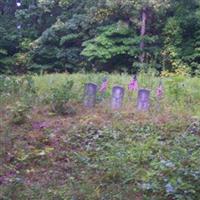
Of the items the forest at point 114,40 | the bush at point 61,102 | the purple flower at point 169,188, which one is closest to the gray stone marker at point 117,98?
the bush at point 61,102

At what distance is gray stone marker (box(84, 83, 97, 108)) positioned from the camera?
7.56m

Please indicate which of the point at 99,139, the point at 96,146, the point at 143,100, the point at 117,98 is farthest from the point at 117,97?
the point at 96,146

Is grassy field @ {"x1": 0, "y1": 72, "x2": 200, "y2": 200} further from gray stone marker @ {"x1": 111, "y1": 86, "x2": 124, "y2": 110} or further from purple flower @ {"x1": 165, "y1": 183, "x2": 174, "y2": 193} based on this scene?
gray stone marker @ {"x1": 111, "y1": 86, "x2": 124, "y2": 110}

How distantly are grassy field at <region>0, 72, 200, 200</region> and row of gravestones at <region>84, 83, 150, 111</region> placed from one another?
11cm

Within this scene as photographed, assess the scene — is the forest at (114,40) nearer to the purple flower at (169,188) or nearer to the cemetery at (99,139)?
the cemetery at (99,139)

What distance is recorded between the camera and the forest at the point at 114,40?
57.9 ft

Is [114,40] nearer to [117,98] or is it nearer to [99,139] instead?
[117,98]

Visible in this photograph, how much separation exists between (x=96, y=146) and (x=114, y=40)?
41.2 ft

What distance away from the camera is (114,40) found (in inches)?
716

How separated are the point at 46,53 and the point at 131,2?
4.21m

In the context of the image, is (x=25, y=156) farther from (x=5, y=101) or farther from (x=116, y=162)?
(x=5, y=101)

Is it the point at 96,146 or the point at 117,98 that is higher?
the point at 117,98

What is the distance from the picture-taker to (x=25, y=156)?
5.67 meters

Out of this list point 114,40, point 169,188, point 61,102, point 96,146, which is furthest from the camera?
point 114,40
